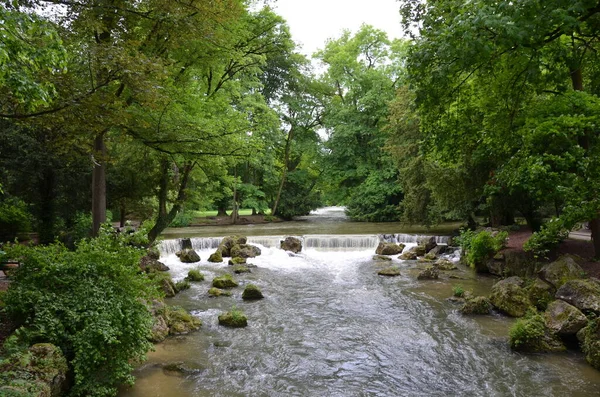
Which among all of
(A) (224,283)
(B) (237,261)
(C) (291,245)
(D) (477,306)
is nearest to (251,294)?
(A) (224,283)

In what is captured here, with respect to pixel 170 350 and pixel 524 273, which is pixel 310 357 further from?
pixel 524 273

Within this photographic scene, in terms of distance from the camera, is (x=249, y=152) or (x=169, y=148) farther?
(x=249, y=152)

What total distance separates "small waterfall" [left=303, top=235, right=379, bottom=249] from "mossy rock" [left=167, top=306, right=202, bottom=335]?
11.4 meters

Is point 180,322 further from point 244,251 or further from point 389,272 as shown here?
point 244,251

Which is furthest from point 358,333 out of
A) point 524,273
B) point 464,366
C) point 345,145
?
point 345,145

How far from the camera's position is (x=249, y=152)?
11055 mm

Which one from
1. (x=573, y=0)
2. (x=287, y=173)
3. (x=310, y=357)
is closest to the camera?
(x=573, y=0)

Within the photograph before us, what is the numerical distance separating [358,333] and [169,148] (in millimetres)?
6175

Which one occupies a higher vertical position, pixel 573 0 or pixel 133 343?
pixel 573 0

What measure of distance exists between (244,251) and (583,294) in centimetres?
1305

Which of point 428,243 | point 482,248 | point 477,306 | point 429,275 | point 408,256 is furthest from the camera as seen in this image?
point 428,243

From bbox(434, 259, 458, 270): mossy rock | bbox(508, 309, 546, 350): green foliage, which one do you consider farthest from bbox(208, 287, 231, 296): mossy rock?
bbox(434, 259, 458, 270): mossy rock

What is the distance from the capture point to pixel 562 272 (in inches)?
374

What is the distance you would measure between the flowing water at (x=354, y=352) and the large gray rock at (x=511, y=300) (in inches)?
14.6
